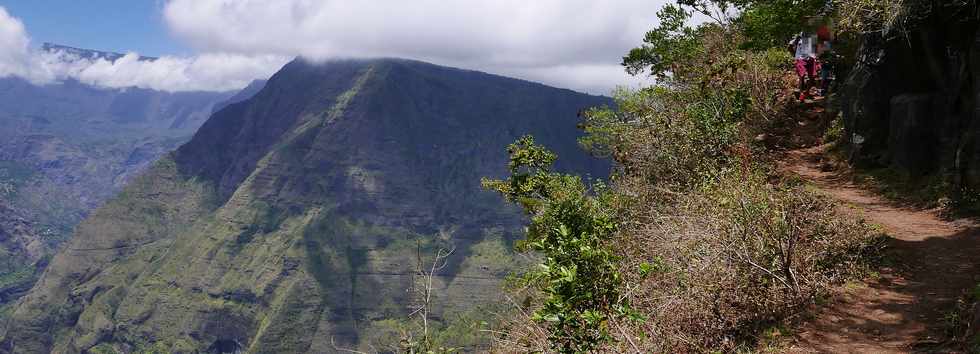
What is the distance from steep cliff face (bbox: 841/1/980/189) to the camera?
40.5 ft

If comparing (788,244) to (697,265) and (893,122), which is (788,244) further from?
(893,122)

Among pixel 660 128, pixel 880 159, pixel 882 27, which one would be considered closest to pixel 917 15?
pixel 882 27

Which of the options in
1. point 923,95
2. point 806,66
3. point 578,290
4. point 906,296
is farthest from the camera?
point 806,66

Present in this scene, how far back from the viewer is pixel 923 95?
14359 millimetres

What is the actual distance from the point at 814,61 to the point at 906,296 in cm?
1595

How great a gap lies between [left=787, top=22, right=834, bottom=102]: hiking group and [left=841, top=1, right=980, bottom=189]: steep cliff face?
421 cm

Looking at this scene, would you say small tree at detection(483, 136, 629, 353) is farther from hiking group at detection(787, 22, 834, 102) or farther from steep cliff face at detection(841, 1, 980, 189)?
hiking group at detection(787, 22, 834, 102)

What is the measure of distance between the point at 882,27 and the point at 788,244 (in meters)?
9.48

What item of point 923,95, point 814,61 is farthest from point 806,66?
point 923,95

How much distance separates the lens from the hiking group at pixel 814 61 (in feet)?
69.9

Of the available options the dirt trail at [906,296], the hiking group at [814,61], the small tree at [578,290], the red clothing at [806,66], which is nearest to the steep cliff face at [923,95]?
the dirt trail at [906,296]

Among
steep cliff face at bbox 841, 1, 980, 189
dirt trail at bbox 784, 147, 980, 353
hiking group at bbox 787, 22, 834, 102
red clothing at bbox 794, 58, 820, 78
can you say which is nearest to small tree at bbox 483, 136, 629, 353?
dirt trail at bbox 784, 147, 980, 353

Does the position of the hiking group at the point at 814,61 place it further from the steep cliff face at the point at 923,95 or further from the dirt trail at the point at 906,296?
the dirt trail at the point at 906,296

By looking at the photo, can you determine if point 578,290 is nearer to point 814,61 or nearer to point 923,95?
point 923,95
